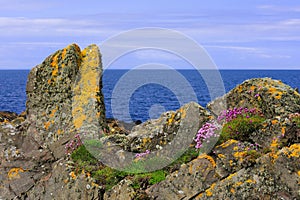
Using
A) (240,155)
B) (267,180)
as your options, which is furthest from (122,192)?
(267,180)

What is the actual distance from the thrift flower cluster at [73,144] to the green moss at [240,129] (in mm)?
6171

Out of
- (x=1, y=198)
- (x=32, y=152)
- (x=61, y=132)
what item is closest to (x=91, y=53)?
(x=61, y=132)

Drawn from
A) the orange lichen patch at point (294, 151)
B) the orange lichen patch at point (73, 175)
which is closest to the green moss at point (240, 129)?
the orange lichen patch at point (294, 151)

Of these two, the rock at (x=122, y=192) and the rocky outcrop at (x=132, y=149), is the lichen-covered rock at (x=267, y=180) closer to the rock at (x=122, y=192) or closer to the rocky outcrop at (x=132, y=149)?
the rocky outcrop at (x=132, y=149)

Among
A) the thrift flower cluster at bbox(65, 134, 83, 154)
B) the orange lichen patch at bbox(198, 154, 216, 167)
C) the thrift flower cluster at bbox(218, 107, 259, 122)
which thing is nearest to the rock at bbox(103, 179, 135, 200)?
the orange lichen patch at bbox(198, 154, 216, 167)

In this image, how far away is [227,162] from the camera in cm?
1300

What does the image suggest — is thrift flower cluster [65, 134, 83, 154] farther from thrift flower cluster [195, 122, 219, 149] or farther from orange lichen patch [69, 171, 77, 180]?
thrift flower cluster [195, 122, 219, 149]

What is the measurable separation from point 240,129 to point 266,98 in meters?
3.28

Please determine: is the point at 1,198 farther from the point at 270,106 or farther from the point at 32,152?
the point at 270,106

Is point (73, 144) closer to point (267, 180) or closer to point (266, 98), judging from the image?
point (266, 98)

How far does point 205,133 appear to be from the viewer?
15445mm

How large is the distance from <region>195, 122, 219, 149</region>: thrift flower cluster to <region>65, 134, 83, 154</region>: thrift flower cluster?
532cm

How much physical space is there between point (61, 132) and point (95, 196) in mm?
5784

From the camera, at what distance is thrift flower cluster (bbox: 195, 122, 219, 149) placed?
15.1m
